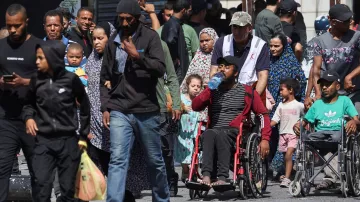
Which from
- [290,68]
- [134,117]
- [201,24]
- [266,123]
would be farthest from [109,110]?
[201,24]

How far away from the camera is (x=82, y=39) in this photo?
13.6 meters

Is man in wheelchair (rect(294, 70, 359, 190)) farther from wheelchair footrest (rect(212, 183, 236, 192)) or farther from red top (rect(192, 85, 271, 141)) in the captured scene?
wheelchair footrest (rect(212, 183, 236, 192))

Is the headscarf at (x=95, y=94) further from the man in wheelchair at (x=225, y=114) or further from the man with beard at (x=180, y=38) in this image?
the man with beard at (x=180, y=38)

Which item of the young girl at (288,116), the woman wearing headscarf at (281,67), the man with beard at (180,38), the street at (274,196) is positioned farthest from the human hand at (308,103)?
the man with beard at (180,38)

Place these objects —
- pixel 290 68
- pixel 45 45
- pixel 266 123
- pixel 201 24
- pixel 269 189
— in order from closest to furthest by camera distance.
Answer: pixel 45 45
pixel 266 123
pixel 269 189
pixel 290 68
pixel 201 24

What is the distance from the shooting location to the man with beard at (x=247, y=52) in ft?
40.5

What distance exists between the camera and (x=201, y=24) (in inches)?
631

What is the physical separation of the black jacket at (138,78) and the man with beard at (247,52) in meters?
2.15

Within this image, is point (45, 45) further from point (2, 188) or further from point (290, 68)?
point (290, 68)

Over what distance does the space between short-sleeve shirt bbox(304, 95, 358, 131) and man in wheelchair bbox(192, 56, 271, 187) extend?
65 cm

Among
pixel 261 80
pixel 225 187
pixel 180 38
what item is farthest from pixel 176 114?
pixel 180 38

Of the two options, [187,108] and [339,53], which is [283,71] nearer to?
[187,108]

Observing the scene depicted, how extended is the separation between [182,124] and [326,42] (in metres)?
2.28

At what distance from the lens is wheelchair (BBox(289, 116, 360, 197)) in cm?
1225
